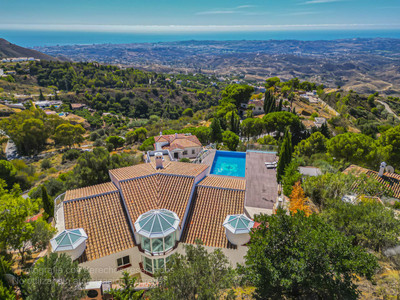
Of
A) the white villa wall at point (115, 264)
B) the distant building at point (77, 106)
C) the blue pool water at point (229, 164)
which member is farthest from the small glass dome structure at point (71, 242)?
the distant building at point (77, 106)

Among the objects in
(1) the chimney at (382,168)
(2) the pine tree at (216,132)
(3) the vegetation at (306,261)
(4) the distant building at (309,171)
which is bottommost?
→ (2) the pine tree at (216,132)

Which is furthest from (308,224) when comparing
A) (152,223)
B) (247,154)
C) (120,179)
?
(247,154)

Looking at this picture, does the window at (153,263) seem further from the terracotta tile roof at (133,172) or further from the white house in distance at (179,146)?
the white house in distance at (179,146)

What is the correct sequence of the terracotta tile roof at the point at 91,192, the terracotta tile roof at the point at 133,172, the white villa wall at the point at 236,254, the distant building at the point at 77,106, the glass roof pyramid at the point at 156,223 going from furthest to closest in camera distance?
the distant building at the point at 77,106 → the terracotta tile roof at the point at 133,172 → the terracotta tile roof at the point at 91,192 → the white villa wall at the point at 236,254 → the glass roof pyramid at the point at 156,223

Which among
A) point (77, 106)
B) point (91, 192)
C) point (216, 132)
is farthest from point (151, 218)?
point (77, 106)

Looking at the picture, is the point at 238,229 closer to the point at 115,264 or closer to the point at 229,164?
the point at 115,264

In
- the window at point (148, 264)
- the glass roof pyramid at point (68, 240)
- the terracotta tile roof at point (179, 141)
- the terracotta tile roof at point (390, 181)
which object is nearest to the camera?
the glass roof pyramid at point (68, 240)

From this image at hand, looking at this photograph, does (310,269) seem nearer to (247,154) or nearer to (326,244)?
(326,244)
